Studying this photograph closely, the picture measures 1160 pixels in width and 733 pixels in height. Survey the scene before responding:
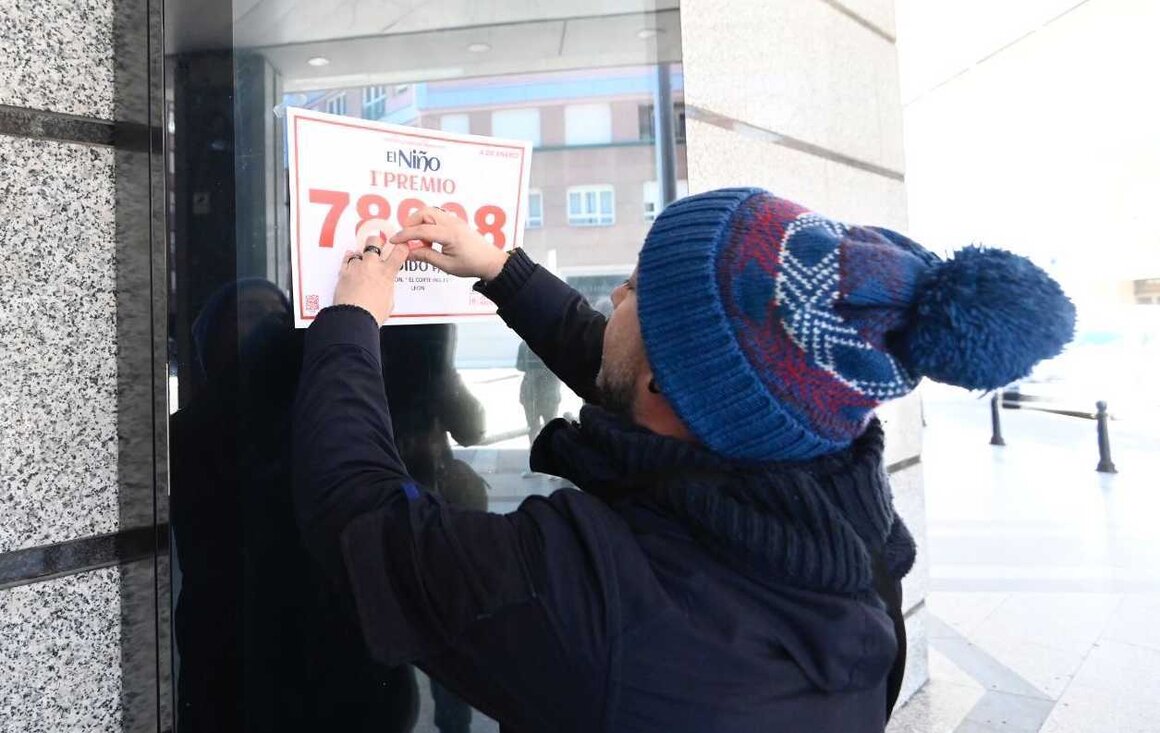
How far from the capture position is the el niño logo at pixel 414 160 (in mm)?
1446

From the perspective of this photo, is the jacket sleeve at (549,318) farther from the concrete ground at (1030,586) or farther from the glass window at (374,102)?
the glass window at (374,102)

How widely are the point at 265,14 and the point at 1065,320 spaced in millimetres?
1323

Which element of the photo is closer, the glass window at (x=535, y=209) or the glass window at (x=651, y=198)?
the glass window at (x=535, y=209)

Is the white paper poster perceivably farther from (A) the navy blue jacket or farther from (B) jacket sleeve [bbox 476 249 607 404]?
(A) the navy blue jacket

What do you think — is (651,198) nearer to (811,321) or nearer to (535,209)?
(535,209)

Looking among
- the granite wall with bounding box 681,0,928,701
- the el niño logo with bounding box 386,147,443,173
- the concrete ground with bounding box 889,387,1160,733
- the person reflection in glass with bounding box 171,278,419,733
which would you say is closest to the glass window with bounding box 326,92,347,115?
the el niño logo with bounding box 386,147,443,173

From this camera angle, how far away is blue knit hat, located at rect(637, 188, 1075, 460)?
86 cm

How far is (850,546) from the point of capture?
0.90 meters

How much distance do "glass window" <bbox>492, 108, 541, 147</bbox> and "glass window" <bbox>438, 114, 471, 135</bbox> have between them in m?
0.06

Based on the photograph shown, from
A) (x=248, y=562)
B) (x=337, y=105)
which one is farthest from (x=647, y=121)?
(x=248, y=562)

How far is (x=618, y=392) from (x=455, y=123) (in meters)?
0.79

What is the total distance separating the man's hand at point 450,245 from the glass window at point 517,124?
1.19 ft

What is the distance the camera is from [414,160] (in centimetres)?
148

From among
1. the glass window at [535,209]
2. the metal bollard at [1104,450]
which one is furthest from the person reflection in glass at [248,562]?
the metal bollard at [1104,450]
